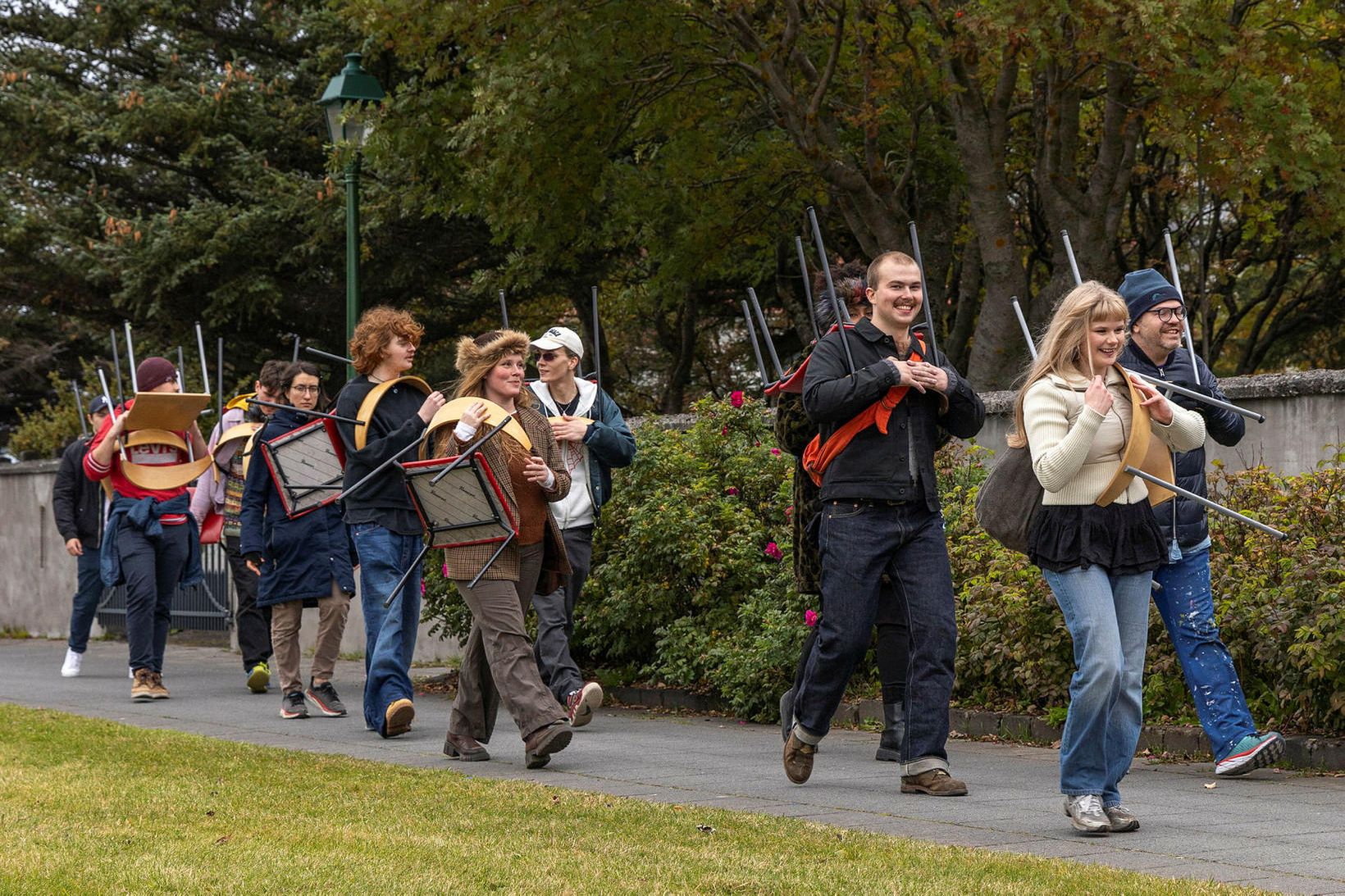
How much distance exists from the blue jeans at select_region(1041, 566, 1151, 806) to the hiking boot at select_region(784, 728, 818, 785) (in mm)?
1356

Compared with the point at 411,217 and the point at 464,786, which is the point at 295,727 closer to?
the point at 464,786

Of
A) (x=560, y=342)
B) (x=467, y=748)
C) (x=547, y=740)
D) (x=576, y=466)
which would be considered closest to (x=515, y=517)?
(x=547, y=740)

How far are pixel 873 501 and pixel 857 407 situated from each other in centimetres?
39

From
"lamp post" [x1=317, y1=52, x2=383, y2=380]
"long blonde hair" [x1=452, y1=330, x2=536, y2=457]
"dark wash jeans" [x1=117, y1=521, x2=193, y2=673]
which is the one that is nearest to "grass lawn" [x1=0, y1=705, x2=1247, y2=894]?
"long blonde hair" [x1=452, y1=330, x2=536, y2=457]

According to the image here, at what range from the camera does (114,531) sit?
12.0 meters

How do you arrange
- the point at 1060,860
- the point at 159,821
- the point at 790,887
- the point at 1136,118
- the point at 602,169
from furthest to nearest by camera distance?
the point at 602,169
the point at 1136,118
the point at 159,821
the point at 1060,860
the point at 790,887

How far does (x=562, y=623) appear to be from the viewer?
9359mm

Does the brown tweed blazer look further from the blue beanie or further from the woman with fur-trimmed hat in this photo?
the blue beanie

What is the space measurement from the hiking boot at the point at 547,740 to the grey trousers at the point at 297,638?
2.91 m

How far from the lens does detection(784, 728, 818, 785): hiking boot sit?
7.15m

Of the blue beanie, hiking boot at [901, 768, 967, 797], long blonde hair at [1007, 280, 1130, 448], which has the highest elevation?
the blue beanie

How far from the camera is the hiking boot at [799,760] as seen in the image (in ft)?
23.5

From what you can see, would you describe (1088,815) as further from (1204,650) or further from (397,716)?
(397,716)

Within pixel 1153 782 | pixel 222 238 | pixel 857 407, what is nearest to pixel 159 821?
pixel 857 407
